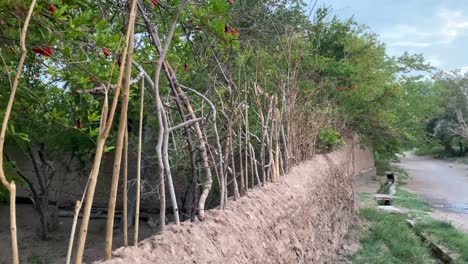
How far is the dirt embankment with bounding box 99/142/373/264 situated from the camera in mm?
1970

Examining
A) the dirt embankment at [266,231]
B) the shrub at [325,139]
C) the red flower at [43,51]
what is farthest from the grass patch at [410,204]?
the red flower at [43,51]

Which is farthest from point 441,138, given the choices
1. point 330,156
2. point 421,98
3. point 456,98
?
point 330,156

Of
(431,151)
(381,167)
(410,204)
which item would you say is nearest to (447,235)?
(410,204)

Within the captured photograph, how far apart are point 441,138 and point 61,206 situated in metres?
33.7

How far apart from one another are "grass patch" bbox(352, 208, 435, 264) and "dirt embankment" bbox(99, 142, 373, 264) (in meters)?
0.60

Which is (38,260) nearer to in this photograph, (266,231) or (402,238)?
(266,231)

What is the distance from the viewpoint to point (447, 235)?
839 centimetres

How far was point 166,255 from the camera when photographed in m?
1.86

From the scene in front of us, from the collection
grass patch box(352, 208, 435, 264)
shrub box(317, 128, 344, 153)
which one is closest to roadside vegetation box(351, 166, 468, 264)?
grass patch box(352, 208, 435, 264)

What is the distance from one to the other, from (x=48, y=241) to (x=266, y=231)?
6114mm

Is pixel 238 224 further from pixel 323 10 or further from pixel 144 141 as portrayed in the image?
pixel 323 10

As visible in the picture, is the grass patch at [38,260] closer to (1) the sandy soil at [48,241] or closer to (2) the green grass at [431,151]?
(1) the sandy soil at [48,241]

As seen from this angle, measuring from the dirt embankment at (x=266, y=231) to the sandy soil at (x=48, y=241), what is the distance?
3.24 m

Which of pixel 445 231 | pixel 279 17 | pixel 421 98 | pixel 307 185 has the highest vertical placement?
pixel 279 17
